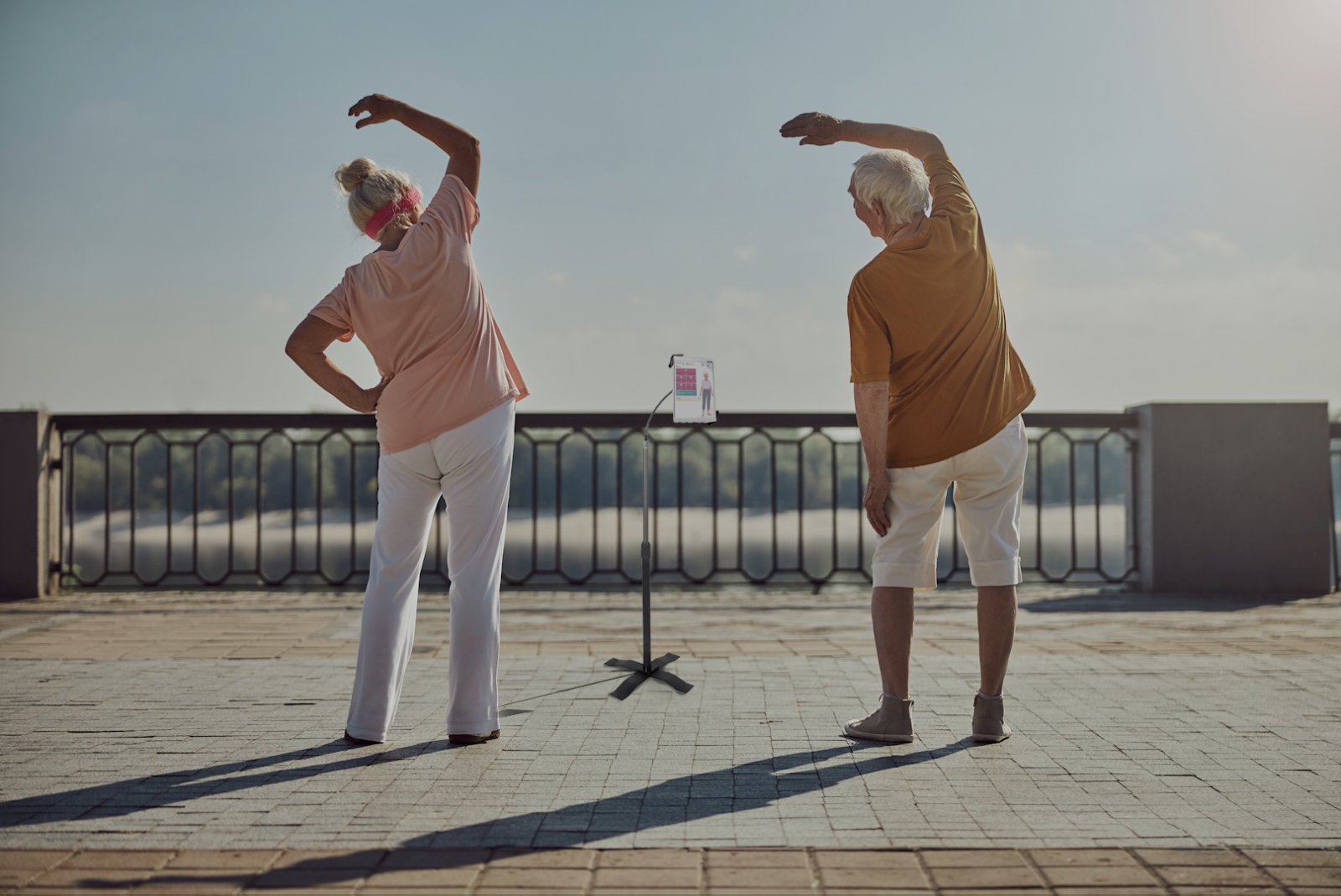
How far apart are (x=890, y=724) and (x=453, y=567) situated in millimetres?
1233

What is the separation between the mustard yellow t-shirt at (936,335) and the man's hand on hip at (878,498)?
0.21 feet

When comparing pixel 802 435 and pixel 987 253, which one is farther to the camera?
pixel 802 435

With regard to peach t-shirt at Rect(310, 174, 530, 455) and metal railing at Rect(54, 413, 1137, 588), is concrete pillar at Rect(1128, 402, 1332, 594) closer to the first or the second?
metal railing at Rect(54, 413, 1137, 588)

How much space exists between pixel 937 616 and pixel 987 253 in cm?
297

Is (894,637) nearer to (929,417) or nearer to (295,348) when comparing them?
(929,417)

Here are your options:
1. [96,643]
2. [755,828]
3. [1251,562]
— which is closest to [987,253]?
[755,828]

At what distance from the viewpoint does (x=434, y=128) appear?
109 inches

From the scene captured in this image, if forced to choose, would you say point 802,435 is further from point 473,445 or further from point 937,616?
point 473,445

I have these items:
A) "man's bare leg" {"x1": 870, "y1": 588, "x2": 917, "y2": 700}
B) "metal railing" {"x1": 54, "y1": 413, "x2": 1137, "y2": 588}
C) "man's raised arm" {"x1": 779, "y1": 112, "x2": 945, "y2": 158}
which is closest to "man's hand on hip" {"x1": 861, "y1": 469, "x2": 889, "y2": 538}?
"man's bare leg" {"x1": 870, "y1": 588, "x2": 917, "y2": 700}

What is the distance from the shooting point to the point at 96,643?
14.5 feet

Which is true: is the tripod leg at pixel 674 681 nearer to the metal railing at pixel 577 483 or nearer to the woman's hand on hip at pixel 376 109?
the woman's hand on hip at pixel 376 109

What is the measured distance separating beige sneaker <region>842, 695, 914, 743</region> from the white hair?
1.29 meters

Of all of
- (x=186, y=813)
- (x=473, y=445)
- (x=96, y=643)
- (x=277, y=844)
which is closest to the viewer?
(x=277, y=844)

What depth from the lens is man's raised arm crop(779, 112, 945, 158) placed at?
2883 mm
